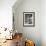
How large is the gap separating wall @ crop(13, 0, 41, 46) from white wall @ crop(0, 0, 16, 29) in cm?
A: 111

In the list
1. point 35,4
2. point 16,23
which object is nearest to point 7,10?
point 16,23

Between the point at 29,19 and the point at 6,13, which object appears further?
the point at 29,19

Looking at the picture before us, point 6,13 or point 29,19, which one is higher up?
point 6,13

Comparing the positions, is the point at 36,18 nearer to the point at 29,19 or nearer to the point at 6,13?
the point at 29,19

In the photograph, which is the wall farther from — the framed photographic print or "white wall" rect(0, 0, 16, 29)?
"white wall" rect(0, 0, 16, 29)

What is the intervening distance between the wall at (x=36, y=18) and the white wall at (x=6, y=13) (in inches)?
43.9

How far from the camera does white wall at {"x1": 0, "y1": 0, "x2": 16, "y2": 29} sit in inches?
182

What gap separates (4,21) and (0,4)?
0.67 meters

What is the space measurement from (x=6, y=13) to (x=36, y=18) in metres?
1.74

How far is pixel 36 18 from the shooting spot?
5812mm

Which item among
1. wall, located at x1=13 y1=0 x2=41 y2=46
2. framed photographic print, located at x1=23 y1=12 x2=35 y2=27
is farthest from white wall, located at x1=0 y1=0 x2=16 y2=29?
framed photographic print, located at x1=23 y1=12 x2=35 y2=27

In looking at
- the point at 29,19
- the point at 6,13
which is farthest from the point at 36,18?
the point at 6,13

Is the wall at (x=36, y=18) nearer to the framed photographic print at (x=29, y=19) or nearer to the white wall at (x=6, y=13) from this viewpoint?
the framed photographic print at (x=29, y=19)

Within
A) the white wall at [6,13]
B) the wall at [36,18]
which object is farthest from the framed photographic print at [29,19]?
the white wall at [6,13]
